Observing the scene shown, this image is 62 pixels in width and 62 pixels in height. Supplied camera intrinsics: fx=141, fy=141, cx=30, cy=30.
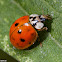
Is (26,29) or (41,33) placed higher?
(26,29)

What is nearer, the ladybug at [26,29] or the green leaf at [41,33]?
the green leaf at [41,33]

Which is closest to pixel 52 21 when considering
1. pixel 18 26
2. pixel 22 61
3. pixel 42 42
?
pixel 42 42

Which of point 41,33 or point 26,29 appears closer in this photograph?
point 26,29

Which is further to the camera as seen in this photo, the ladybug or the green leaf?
the ladybug
